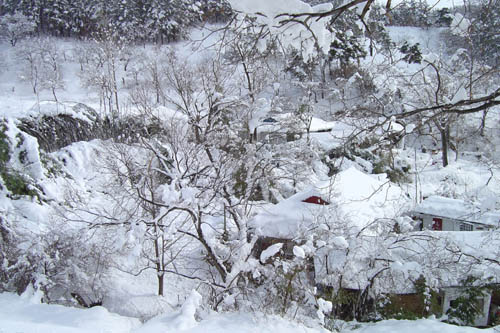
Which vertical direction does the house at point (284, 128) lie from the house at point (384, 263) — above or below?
above

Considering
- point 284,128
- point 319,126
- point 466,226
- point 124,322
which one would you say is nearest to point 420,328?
point 124,322

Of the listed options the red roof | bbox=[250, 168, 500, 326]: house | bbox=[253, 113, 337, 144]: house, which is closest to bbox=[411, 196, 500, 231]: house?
bbox=[250, 168, 500, 326]: house

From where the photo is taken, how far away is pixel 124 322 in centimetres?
395

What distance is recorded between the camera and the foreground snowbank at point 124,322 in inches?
136

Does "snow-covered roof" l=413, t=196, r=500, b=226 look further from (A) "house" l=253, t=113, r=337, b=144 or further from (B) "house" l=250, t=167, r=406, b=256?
(A) "house" l=253, t=113, r=337, b=144

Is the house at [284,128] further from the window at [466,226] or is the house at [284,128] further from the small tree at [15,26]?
the small tree at [15,26]

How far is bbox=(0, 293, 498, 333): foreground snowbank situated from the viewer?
11.4 feet

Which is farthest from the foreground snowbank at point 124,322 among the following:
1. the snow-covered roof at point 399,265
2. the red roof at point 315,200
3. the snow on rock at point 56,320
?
the red roof at point 315,200

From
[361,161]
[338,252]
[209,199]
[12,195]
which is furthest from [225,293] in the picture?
[361,161]

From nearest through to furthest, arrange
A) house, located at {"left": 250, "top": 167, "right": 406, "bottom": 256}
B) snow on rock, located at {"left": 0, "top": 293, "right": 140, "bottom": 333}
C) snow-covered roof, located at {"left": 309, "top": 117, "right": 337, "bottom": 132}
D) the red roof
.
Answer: snow on rock, located at {"left": 0, "top": 293, "right": 140, "bottom": 333} → house, located at {"left": 250, "top": 167, "right": 406, "bottom": 256} → the red roof → snow-covered roof, located at {"left": 309, "top": 117, "right": 337, "bottom": 132}

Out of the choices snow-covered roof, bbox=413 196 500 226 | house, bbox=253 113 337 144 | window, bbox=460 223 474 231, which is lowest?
window, bbox=460 223 474 231

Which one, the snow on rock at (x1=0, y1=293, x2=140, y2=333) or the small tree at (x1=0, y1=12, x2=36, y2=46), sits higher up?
the small tree at (x1=0, y1=12, x2=36, y2=46)

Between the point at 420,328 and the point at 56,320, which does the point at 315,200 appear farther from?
the point at 56,320

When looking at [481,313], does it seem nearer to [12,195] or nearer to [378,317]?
[378,317]
